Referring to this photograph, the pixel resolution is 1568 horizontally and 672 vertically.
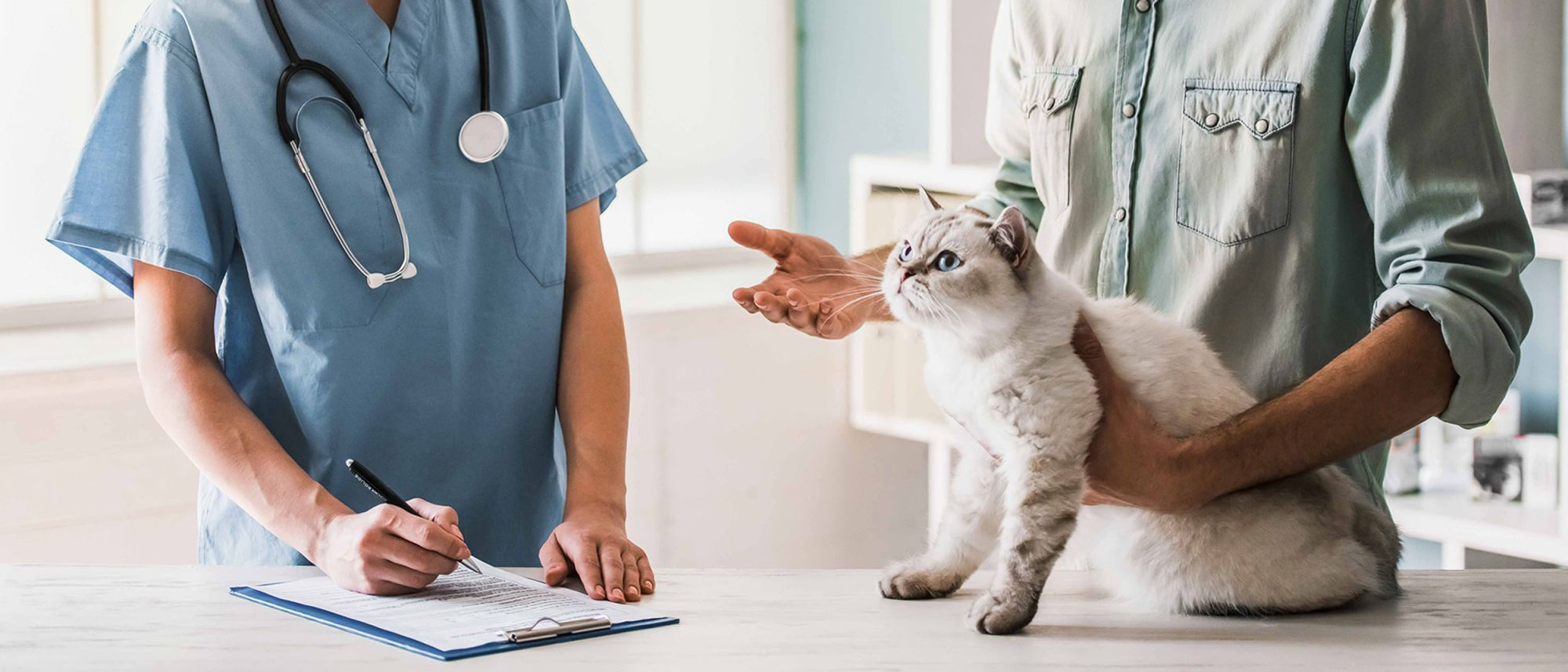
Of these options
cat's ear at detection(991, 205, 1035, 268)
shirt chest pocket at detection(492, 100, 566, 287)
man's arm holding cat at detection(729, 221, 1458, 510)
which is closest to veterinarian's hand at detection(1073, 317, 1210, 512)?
man's arm holding cat at detection(729, 221, 1458, 510)

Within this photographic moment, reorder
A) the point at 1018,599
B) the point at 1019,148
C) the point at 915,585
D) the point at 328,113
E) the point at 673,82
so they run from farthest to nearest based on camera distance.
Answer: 1. the point at 673,82
2. the point at 1019,148
3. the point at 328,113
4. the point at 915,585
5. the point at 1018,599

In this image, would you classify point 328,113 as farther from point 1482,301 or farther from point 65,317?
point 65,317

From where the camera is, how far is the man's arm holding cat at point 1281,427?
1.13 meters

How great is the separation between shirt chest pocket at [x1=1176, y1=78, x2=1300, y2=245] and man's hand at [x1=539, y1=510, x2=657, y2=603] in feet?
2.03

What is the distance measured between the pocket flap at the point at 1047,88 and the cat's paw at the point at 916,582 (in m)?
0.51

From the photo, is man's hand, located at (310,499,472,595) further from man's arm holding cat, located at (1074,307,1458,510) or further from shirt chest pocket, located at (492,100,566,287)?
man's arm holding cat, located at (1074,307,1458,510)

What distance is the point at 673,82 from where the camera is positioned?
11.2 feet

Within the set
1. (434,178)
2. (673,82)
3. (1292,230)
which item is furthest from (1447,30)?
(673,82)

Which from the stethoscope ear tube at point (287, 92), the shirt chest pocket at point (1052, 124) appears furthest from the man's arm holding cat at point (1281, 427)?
the stethoscope ear tube at point (287, 92)

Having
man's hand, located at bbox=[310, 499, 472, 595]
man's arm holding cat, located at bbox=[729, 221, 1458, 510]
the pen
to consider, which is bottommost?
man's hand, located at bbox=[310, 499, 472, 595]

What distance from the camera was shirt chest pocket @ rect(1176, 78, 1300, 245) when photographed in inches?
A: 49.6

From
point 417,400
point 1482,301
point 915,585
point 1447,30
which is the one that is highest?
point 1447,30

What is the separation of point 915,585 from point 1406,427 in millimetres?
438

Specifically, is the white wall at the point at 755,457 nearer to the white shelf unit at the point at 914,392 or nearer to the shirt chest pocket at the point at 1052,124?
the white shelf unit at the point at 914,392
